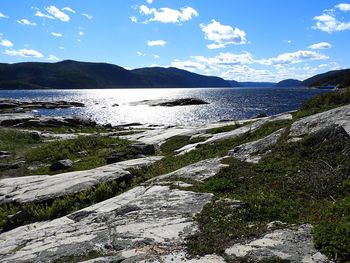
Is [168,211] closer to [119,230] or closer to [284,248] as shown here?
[119,230]

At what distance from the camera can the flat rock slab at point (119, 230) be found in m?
10.9

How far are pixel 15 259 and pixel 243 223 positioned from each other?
273 inches

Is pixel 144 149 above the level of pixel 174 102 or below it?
above

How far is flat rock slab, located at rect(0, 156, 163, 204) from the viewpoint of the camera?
19.2 metres

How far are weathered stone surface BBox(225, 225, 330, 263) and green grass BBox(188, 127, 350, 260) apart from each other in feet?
0.88

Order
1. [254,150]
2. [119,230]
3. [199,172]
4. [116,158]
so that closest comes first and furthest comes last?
[119,230]
[199,172]
[254,150]
[116,158]

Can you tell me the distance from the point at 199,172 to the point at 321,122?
7.47 m

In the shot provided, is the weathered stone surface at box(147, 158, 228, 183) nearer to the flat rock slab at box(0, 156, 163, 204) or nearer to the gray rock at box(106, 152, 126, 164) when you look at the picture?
the flat rock slab at box(0, 156, 163, 204)

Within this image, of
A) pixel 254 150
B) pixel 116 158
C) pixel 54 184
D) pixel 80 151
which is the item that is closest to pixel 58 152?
pixel 80 151

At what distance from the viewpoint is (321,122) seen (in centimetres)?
2050

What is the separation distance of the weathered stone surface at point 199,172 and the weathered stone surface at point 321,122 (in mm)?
4625

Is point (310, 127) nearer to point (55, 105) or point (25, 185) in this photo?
point (25, 185)

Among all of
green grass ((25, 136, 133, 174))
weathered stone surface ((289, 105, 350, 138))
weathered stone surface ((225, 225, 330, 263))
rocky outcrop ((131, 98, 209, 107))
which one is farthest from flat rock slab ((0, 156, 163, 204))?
rocky outcrop ((131, 98, 209, 107))

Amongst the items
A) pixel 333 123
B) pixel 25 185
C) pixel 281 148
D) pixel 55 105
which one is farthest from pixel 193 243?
pixel 55 105
